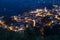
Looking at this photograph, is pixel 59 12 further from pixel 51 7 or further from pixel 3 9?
pixel 3 9

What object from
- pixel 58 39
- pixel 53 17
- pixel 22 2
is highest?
pixel 22 2

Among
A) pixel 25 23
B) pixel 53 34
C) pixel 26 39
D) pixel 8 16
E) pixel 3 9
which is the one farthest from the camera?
pixel 3 9

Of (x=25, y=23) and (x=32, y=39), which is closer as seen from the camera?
(x=32, y=39)

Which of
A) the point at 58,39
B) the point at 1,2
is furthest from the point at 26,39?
the point at 1,2

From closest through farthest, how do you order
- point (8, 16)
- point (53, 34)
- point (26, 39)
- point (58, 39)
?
1. point (26, 39)
2. point (58, 39)
3. point (53, 34)
4. point (8, 16)

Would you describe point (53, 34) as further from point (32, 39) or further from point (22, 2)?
point (22, 2)

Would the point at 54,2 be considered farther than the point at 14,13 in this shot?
Yes

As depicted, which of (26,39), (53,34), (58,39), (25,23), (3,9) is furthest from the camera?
(3,9)

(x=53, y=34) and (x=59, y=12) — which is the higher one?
(x=59, y=12)

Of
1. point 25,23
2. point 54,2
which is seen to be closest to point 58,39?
point 25,23
